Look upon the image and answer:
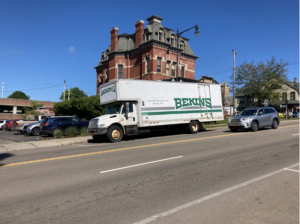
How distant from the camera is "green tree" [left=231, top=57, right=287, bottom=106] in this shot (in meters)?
39.4

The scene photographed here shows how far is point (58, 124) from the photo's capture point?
17375 millimetres

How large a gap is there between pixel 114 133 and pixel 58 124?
250 inches

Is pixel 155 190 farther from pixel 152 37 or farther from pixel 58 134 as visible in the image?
pixel 152 37

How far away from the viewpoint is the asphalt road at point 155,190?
3.68 metres

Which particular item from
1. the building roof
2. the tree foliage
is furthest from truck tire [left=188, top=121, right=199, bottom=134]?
the building roof

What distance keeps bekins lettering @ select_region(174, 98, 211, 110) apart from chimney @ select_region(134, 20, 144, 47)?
22214 millimetres

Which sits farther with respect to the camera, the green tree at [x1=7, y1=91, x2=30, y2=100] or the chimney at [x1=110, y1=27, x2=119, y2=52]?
the green tree at [x1=7, y1=91, x2=30, y2=100]

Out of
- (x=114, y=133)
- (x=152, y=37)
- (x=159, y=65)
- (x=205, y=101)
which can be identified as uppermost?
(x=152, y=37)

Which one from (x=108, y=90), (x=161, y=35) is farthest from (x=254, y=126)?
(x=161, y=35)

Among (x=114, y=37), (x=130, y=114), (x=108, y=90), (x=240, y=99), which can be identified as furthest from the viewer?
(x=240, y=99)

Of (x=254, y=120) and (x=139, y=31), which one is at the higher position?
(x=139, y=31)

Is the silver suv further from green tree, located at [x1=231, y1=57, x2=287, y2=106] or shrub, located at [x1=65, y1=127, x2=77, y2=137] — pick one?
green tree, located at [x1=231, y1=57, x2=287, y2=106]

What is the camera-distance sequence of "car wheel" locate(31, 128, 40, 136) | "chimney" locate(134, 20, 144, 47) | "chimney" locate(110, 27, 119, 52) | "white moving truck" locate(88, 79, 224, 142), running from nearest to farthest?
"white moving truck" locate(88, 79, 224, 142)
"car wheel" locate(31, 128, 40, 136)
"chimney" locate(134, 20, 144, 47)
"chimney" locate(110, 27, 119, 52)

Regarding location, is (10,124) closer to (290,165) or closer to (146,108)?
(146,108)
